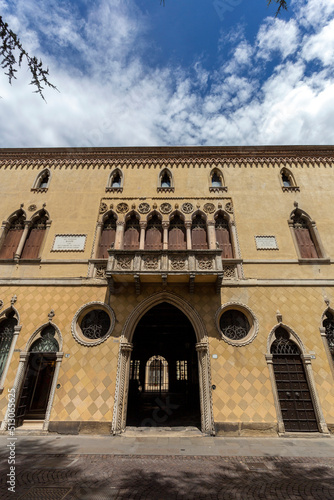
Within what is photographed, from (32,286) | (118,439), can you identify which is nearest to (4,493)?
(118,439)

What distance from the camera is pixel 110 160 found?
1429 centimetres

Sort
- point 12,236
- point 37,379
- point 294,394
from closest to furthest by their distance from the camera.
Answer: point 294,394 < point 37,379 < point 12,236

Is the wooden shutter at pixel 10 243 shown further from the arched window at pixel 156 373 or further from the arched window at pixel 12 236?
the arched window at pixel 156 373

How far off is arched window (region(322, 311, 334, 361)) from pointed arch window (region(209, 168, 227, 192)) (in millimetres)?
7969

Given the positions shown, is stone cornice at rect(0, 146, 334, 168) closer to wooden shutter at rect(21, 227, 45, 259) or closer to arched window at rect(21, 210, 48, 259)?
arched window at rect(21, 210, 48, 259)

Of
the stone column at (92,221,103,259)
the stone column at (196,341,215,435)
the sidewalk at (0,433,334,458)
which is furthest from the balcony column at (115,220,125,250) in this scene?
the sidewalk at (0,433,334,458)

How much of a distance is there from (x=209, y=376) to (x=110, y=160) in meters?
12.6

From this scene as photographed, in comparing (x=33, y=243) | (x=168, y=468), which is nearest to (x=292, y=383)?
(x=168, y=468)

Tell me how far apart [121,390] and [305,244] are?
35.7 ft

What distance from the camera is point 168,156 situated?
14.2 metres

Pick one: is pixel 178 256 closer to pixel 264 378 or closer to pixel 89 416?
pixel 264 378

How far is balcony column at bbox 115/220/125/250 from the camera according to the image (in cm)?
1180

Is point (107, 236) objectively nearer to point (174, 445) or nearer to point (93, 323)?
point (93, 323)

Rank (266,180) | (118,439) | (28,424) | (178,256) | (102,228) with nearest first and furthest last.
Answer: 1. (118,439)
2. (28,424)
3. (178,256)
4. (102,228)
5. (266,180)
